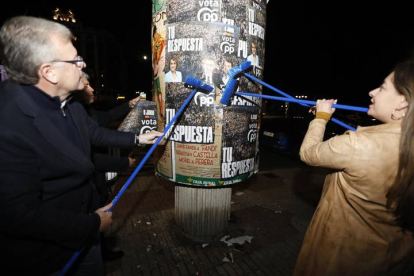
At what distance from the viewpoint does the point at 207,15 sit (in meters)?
2.53

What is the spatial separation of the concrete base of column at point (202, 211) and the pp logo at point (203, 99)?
4.60 ft

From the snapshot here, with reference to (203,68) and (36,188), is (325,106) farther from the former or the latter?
(36,188)

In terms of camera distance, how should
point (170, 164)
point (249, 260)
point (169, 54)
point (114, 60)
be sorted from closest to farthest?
point (169, 54) → point (170, 164) → point (249, 260) → point (114, 60)

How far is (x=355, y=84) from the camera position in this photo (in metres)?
18.2

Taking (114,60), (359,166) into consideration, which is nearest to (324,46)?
(359,166)

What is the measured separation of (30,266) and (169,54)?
261 cm

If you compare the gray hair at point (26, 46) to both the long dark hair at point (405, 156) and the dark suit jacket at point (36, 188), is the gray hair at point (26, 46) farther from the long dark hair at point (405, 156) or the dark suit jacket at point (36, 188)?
the long dark hair at point (405, 156)

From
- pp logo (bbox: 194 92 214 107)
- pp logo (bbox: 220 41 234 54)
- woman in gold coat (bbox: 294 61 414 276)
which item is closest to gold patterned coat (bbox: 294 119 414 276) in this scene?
woman in gold coat (bbox: 294 61 414 276)

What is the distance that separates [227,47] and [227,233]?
3.39 m

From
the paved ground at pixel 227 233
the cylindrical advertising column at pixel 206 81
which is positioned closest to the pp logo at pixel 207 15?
the cylindrical advertising column at pixel 206 81

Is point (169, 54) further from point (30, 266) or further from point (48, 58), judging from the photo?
point (30, 266)

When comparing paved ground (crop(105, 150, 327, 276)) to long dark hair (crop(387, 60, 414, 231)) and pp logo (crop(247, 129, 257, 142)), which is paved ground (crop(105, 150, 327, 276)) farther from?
long dark hair (crop(387, 60, 414, 231))

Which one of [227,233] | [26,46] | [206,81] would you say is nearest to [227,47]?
[206,81]

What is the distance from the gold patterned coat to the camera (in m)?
1.51
